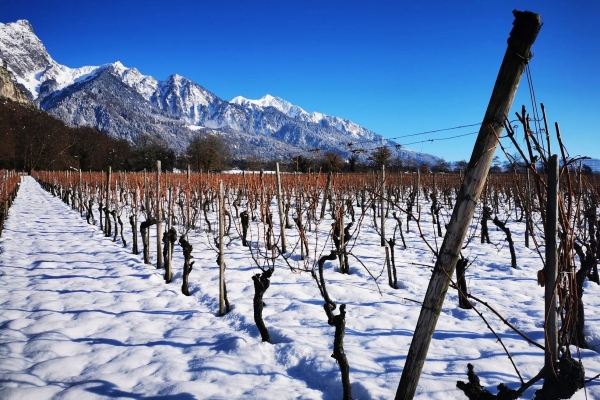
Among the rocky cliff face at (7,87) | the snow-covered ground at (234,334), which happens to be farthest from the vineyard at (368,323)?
the rocky cliff face at (7,87)

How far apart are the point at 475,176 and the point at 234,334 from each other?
8.95ft

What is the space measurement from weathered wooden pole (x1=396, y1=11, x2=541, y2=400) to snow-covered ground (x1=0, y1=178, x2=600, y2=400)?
481 millimetres

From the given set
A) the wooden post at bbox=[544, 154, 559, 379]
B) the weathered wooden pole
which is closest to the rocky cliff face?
the weathered wooden pole

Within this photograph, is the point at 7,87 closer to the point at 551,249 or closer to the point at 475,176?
the point at 475,176

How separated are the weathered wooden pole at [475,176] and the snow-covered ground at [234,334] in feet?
1.58

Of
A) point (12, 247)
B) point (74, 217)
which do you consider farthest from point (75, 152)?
point (12, 247)

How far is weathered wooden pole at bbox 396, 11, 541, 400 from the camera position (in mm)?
1213

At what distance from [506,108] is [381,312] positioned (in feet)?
9.77

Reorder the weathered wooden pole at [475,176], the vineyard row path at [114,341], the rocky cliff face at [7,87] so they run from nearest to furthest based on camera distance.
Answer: the weathered wooden pole at [475,176] → the vineyard row path at [114,341] → the rocky cliff face at [7,87]

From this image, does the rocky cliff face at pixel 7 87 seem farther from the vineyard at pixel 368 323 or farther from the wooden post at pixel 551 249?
the wooden post at pixel 551 249

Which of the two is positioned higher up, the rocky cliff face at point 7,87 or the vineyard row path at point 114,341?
the rocky cliff face at point 7,87

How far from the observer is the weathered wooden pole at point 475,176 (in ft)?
3.98

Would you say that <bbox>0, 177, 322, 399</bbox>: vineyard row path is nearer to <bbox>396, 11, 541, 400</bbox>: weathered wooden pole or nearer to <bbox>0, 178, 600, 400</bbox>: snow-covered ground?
<bbox>0, 178, 600, 400</bbox>: snow-covered ground

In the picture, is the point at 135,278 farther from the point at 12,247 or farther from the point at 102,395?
the point at 12,247
